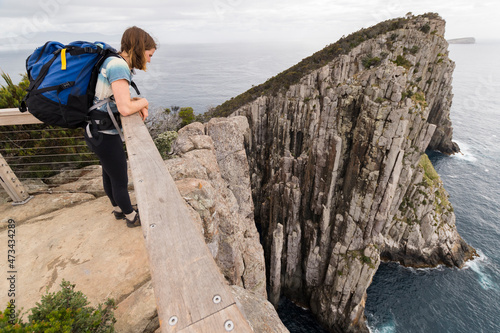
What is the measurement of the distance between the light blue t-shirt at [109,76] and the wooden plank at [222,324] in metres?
4.35

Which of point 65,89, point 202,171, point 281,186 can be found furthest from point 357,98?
point 65,89

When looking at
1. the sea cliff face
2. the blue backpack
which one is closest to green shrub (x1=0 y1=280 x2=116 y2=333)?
the blue backpack

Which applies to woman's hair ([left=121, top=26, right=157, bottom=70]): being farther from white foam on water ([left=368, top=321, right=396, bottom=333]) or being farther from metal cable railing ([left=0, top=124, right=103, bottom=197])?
white foam on water ([left=368, top=321, right=396, bottom=333])

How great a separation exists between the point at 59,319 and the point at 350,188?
3498cm

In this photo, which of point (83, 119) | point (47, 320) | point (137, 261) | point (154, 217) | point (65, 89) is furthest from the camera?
point (137, 261)

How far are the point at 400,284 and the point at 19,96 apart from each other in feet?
177

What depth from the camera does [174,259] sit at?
2.44 meters

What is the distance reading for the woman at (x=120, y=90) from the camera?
4.47 m

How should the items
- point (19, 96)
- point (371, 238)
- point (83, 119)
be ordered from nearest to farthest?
point (83, 119), point (19, 96), point (371, 238)

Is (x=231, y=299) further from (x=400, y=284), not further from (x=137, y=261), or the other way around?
(x=400, y=284)

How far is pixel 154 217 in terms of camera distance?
2990 millimetres

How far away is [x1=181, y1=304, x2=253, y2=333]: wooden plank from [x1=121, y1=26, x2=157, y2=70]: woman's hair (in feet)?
16.0

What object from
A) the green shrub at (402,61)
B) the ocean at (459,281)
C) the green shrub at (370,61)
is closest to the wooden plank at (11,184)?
the ocean at (459,281)

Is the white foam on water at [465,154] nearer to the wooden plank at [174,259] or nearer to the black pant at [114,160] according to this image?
the black pant at [114,160]
